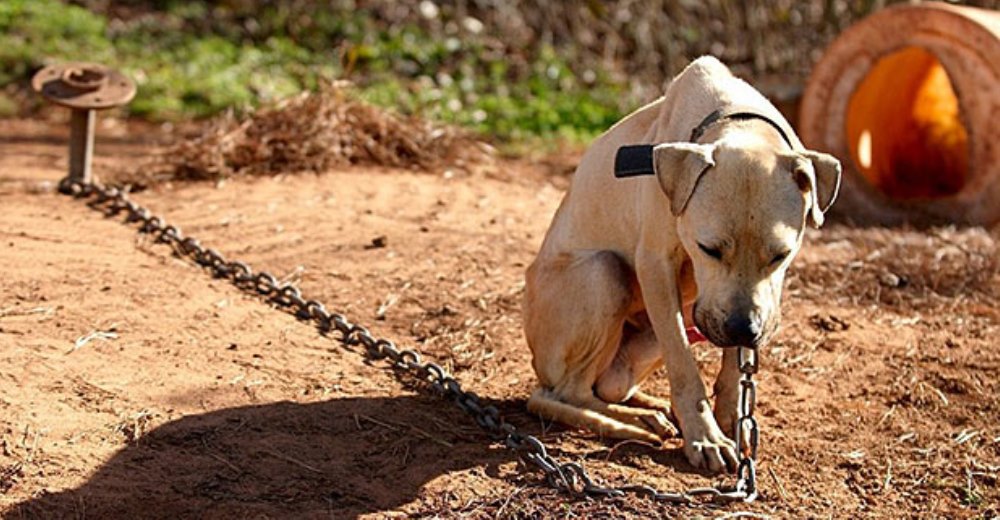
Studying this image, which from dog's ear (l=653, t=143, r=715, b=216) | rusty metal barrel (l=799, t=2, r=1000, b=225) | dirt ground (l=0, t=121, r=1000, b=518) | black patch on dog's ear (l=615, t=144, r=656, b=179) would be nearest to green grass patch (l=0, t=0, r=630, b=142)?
rusty metal barrel (l=799, t=2, r=1000, b=225)

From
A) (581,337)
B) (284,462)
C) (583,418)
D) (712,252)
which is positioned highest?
(712,252)

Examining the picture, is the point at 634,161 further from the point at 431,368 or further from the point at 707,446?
the point at 431,368

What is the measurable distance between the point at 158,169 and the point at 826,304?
4329mm

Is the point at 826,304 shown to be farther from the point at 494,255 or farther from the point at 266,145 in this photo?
the point at 266,145

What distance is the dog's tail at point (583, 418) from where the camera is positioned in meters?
5.41

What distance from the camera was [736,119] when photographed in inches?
202

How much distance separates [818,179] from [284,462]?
6.82 feet

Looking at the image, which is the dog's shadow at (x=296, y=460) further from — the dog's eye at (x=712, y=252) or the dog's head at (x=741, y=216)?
the dog's eye at (x=712, y=252)

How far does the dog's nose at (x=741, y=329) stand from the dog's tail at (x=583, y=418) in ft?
2.75

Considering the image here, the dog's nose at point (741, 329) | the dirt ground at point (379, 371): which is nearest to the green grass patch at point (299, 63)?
the dirt ground at point (379, 371)

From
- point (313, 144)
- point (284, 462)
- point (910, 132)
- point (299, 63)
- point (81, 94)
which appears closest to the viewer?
point (284, 462)

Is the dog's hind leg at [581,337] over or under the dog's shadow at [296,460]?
over

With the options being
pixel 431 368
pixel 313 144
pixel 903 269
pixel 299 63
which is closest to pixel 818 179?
pixel 431 368

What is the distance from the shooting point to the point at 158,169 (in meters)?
9.20
